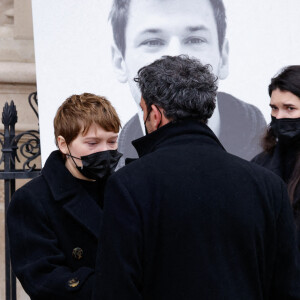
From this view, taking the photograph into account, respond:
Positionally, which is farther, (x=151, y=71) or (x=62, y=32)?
(x=62, y=32)

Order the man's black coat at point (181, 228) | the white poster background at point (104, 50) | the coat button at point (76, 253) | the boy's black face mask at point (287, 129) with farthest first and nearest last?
the white poster background at point (104, 50), the boy's black face mask at point (287, 129), the coat button at point (76, 253), the man's black coat at point (181, 228)

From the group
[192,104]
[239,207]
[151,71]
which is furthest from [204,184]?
[151,71]

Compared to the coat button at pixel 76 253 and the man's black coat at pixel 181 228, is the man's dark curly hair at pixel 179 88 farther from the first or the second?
the coat button at pixel 76 253

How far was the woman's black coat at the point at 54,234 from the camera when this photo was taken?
2.26m

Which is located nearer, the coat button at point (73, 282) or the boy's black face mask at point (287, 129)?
the coat button at point (73, 282)

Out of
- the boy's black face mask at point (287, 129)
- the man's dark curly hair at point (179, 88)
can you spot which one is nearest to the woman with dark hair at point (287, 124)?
the boy's black face mask at point (287, 129)

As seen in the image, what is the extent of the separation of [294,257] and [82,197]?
89 cm

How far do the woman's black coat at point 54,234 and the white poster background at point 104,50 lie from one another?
1677mm

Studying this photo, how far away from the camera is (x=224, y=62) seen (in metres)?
4.62

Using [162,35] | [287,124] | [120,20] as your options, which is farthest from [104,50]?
[287,124]

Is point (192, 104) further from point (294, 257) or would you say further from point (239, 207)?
point (294, 257)

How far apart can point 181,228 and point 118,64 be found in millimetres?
2835

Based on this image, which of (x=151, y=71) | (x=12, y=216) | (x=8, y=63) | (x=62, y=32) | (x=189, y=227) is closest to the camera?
(x=189, y=227)

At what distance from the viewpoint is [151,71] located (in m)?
1.94
